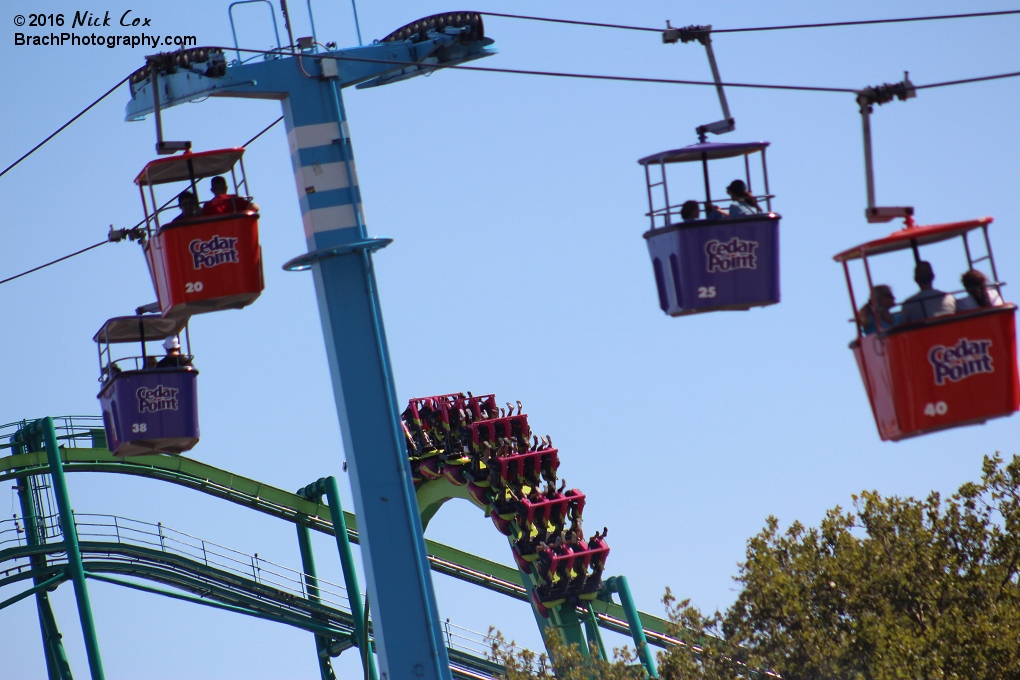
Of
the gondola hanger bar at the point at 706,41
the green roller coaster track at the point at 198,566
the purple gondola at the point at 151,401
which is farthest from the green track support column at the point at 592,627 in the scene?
the gondola hanger bar at the point at 706,41

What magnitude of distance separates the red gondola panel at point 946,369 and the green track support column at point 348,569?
1367 centimetres

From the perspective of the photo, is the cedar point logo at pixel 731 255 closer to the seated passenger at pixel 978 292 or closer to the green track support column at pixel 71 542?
the seated passenger at pixel 978 292

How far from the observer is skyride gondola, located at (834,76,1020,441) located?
1039 centimetres

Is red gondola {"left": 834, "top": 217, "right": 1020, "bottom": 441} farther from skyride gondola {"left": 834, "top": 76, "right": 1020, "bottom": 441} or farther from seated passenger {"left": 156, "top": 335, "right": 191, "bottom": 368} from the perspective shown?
seated passenger {"left": 156, "top": 335, "right": 191, "bottom": 368}

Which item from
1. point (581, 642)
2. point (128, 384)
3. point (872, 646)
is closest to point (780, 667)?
point (872, 646)

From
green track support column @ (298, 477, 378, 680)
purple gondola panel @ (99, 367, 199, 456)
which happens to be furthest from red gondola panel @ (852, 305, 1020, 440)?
green track support column @ (298, 477, 378, 680)

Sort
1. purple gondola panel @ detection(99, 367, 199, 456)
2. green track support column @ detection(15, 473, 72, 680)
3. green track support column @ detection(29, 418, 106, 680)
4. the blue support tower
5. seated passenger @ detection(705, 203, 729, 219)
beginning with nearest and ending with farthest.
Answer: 1. seated passenger @ detection(705, 203, 729, 219)
2. the blue support tower
3. purple gondola panel @ detection(99, 367, 199, 456)
4. green track support column @ detection(29, 418, 106, 680)
5. green track support column @ detection(15, 473, 72, 680)

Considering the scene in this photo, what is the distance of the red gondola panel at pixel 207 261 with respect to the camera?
13.6 meters

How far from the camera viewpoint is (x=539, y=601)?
2486cm

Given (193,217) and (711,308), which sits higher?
(193,217)

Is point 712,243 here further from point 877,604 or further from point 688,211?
point 877,604

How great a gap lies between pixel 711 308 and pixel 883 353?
163 centimetres

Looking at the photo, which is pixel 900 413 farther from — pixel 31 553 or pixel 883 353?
pixel 31 553

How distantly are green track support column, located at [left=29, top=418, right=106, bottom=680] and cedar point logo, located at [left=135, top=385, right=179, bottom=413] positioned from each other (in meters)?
7.97
